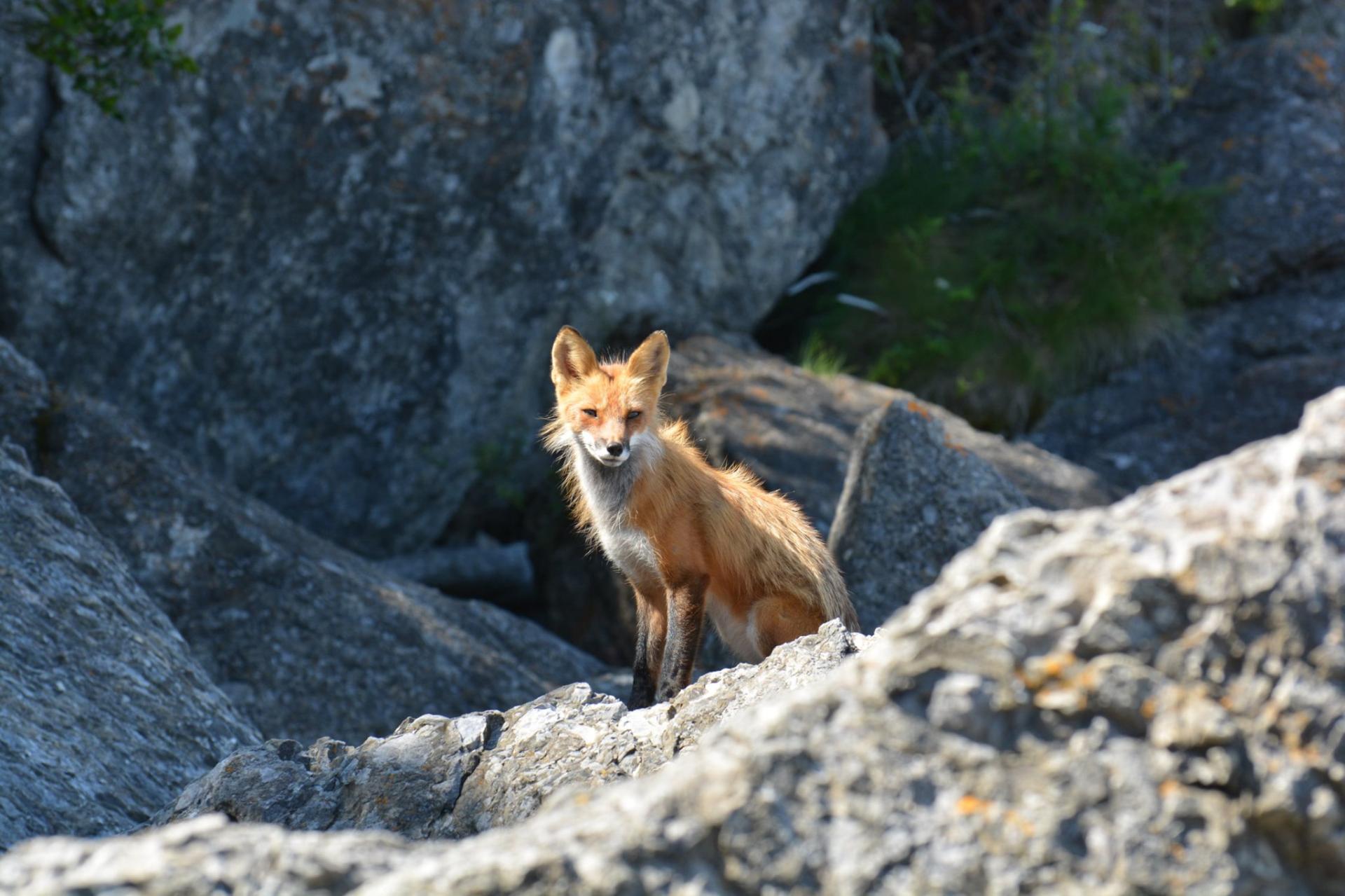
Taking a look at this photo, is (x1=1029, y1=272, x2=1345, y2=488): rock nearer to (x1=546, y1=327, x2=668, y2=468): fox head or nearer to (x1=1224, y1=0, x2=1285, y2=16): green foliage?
(x1=1224, y1=0, x2=1285, y2=16): green foliage

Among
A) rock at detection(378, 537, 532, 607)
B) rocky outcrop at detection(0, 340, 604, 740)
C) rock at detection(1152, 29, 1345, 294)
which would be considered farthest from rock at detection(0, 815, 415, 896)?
rock at detection(1152, 29, 1345, 294)

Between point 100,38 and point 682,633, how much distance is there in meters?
4.81

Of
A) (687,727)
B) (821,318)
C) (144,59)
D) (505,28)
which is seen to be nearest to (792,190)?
(821,318)

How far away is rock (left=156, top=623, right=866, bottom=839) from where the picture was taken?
3840mm

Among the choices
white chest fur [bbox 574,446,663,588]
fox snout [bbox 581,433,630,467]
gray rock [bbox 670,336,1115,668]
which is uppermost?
fox snout [bbox 581,433,630,467]

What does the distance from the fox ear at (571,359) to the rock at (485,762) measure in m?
2.34

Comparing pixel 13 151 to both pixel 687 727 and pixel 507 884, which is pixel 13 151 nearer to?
pixel 687 727

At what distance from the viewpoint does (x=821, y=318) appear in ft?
40.2

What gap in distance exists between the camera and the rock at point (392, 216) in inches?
371

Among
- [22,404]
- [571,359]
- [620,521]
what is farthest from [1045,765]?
[22,404]

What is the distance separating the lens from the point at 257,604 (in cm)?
749

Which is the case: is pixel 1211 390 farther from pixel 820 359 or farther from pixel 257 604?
pixel 257 604

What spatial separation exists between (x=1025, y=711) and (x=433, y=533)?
893cm

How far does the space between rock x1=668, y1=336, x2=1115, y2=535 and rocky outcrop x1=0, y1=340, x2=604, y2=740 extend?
266 cm
